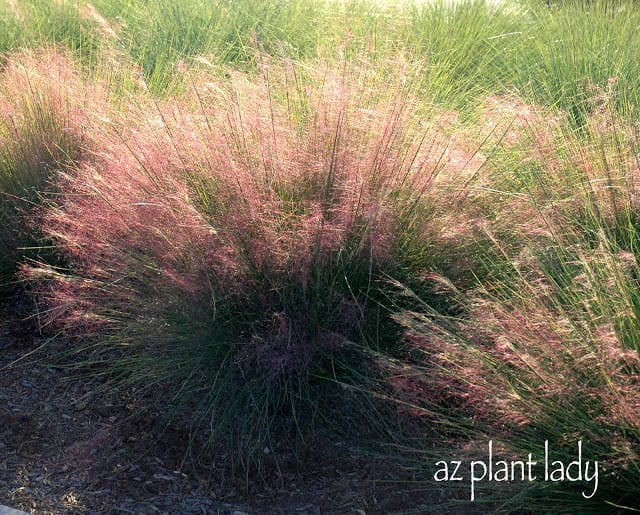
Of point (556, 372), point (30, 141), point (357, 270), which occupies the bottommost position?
point (30, 141)

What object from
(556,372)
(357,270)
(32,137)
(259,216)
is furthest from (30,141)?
(556,372)

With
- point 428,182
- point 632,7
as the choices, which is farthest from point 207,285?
point 632,7

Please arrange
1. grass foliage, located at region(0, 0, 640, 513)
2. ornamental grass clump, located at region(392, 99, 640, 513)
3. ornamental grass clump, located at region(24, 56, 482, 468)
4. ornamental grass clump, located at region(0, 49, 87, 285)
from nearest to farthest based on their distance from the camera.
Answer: ornamental grass clump, located at region(392, 99, 640, 513) → grass foliage, located at region(0, 0, 640, 513) → ornamental grass clump, located at region(24, 56, 482, 468) → ornamental grass clump, located at region(0, 49, 87, 285)

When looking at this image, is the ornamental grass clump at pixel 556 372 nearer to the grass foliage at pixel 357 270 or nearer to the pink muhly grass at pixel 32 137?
the grass foliage at pixel 357 270

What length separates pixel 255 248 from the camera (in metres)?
3.65

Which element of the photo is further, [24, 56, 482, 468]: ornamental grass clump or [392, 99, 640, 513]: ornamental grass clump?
[24, 56, 482, 468]: ornamental grass clump

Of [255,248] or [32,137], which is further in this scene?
[32,137]

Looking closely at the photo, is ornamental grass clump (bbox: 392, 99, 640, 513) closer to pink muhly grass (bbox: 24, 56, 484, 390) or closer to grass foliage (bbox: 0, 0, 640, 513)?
grass foliage (bbox: 0, 0, 640, 513)

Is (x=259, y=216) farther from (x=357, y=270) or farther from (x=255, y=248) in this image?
(x=357, y=270)

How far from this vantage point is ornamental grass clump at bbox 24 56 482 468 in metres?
3.61


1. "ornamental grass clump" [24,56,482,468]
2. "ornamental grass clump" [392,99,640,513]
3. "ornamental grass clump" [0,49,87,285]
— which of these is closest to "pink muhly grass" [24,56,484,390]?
"ornamental grass clump" [24,56,482,468]

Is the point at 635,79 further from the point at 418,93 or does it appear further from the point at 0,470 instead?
the point at 0,470

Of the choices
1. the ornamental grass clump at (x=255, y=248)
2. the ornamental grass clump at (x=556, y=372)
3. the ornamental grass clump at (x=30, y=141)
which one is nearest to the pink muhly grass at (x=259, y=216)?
the ornamental grass clump at (x=255, y=248)

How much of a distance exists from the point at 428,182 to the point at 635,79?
2.44 metres
